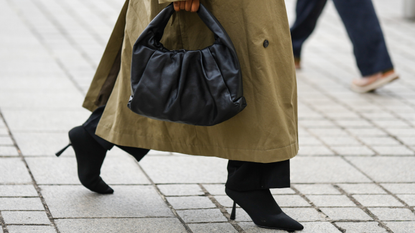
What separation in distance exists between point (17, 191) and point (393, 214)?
5.89 feet

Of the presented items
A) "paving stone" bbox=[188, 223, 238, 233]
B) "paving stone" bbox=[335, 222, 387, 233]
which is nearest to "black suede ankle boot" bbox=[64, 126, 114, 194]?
"paving stone" bbox=[188, 223, 238, 233]

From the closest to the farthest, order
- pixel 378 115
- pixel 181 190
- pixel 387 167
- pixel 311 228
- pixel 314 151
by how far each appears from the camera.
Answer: pixel 311 228 < pixel 181 190 < pixel 387 167 < pixel 314 151 < pixel 378 115

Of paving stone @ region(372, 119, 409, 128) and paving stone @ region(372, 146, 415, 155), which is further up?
paving stone @ region(372, 146, 415, 155)

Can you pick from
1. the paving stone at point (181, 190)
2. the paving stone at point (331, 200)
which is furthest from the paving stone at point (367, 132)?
the paving stone at point (181, 190)

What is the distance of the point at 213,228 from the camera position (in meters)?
2.37

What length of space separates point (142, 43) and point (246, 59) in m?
0.41

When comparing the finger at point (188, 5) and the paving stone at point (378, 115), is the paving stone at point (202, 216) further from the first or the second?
the paving stone at point (378, 115)

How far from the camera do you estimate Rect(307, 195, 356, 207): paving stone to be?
8.75 feet

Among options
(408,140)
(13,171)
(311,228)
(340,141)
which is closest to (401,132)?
(408,140)

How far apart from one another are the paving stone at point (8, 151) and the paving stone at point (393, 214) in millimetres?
1953

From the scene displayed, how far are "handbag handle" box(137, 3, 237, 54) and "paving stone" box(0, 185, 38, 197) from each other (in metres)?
1.04

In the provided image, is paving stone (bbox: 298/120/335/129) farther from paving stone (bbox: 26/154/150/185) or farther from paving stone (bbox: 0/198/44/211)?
paving stone (bbox: 0/198/44/211)

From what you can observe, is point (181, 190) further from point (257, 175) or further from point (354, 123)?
point (354, 123)

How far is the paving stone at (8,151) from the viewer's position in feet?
10.0
